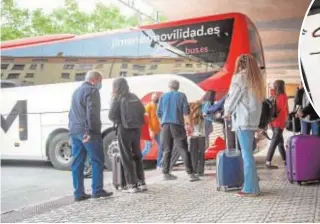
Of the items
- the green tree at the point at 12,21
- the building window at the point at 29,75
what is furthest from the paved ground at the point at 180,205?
the green tree at the point at 12,21

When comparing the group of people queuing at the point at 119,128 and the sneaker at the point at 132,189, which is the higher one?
the group of people queuing at the point at 119,128

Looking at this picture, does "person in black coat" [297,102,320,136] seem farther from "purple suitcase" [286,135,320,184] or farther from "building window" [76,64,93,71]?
"building window" [76,64,93,71]

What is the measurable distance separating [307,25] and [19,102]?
8.01m

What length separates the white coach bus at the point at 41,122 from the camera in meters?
9.02

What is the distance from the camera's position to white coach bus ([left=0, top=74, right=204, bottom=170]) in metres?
9.02

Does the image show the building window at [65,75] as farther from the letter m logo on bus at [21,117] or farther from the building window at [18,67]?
the building window at [18,67]

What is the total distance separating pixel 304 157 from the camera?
5.80 meters

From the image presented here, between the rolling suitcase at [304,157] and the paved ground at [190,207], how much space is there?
0.14m

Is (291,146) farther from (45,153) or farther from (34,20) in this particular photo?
(34,20)

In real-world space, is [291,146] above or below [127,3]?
below

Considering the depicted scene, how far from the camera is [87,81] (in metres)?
5.57

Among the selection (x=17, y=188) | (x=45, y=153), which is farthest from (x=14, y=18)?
(x=17, y=188)

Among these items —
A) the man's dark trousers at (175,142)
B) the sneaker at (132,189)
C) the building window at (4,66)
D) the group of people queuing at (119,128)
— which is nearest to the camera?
the group of people queuing at (119,128)

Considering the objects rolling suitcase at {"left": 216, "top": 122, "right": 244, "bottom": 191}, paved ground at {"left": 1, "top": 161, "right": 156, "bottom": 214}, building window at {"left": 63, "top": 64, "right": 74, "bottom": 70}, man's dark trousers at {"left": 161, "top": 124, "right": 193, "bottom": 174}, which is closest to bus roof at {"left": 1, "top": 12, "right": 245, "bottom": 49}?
building window at {"left": 63, "top": 64, "right": 74, "bottom": 70}
